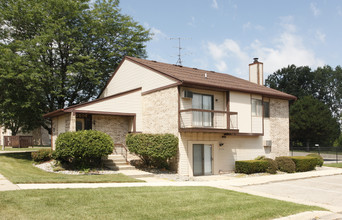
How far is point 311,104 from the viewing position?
2127 inches

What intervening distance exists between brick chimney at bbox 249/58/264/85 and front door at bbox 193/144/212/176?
9416 mm

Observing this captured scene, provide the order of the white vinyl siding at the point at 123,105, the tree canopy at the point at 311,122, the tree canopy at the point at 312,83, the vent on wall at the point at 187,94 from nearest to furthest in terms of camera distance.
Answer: the vent on wall at the point at 187,94 < the white vinyl siding at the point at 123,105 < the tree canopy at the point at 311,122 < the tree canopy at the point at 312,83

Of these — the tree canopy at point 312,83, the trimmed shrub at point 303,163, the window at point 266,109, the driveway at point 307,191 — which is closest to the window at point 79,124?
the driveway at point 307,191

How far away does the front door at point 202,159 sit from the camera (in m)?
18.4

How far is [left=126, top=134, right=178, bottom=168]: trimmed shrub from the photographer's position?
17.1 m

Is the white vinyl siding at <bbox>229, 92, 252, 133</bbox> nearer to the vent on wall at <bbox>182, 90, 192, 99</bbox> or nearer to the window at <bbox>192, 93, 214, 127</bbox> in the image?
the window at <bbox>192, 93, 214, 127</bbox>

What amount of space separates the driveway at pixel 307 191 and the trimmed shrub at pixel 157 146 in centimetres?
496

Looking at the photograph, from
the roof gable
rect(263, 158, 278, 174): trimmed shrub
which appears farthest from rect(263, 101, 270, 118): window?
the roof gable

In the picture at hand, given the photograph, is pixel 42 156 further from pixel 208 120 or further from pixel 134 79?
pixel 208 120

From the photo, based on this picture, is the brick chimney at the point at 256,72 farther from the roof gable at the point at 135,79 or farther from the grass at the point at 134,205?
the grass at the point at 134,205

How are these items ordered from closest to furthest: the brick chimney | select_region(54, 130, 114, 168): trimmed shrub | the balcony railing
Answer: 1. select_region(54, 130, 114, 168): trimmed shrub
2. the balcony railing
3. the brick chimney

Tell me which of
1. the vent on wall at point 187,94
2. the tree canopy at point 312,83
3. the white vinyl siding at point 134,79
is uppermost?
the tree canopy at point 312,83

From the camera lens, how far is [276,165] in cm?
1945

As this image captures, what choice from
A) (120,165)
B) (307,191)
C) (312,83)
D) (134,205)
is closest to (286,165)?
(307,191)
